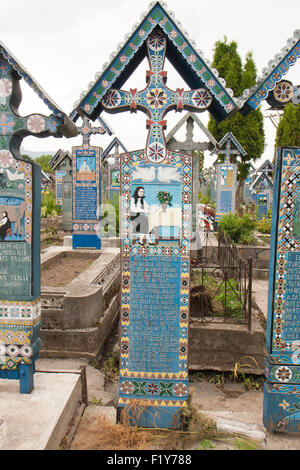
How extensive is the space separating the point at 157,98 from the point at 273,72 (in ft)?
3.59

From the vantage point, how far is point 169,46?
11.3ft

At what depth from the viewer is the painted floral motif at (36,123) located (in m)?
3.13

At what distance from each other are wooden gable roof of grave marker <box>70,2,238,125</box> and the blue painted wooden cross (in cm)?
7

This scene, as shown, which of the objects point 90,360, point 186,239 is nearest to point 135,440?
point 186,239

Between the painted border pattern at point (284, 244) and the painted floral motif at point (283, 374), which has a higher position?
the painted border pattern at point (284, 244)

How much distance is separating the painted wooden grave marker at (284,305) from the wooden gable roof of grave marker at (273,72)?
22.4 inches

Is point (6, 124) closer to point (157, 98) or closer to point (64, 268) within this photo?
point (157, 98)

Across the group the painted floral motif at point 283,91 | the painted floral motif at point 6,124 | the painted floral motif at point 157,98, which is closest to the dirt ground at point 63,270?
the painted floral motif at point 6,124

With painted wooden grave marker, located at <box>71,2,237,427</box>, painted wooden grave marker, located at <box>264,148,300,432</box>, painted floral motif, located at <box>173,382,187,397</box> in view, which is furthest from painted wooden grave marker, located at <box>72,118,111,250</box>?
painted wooden grave marker, located at <box>264,148,300,432</box>

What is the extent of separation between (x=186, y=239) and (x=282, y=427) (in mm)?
1949

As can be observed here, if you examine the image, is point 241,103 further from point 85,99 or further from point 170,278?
point 170,278

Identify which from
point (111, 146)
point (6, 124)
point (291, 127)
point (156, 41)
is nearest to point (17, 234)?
point (6, 124)

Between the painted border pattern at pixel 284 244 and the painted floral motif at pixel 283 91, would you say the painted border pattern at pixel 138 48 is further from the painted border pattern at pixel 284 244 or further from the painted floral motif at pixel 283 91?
the painted border pattern at pixel 284 244

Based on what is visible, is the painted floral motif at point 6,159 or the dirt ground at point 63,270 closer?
the painted floral motif at point 6,159
